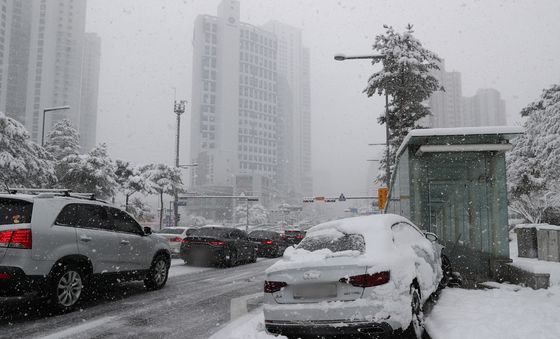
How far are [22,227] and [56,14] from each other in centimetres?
16880

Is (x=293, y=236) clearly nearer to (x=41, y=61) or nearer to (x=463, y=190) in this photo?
(x=463, y=190)

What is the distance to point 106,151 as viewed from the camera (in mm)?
29656

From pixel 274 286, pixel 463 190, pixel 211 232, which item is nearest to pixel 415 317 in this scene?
pixel 274 286

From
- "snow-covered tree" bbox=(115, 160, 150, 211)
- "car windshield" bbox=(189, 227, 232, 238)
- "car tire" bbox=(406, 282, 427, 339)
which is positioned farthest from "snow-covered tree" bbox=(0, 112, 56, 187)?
"car tire" bbox=(406, 282, 427, 339)

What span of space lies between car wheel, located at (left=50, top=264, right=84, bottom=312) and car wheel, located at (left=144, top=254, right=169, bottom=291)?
2.28 meters

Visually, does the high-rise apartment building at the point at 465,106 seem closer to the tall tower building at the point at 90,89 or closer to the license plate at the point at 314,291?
the license plate at the point at 314,291

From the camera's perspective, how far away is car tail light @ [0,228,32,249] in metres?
6.41

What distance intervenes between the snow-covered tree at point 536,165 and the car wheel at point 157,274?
2061 cm

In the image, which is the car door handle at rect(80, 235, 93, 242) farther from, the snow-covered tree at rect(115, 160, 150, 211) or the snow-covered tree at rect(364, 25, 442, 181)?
the snow-covered tree at rect(115, 160, 150, 211)

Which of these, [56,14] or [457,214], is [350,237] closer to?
[457,214]

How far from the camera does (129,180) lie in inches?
1350

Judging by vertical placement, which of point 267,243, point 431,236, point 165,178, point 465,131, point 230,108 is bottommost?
point 267,243

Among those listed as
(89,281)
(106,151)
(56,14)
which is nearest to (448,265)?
(89,281)

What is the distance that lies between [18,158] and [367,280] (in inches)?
674
